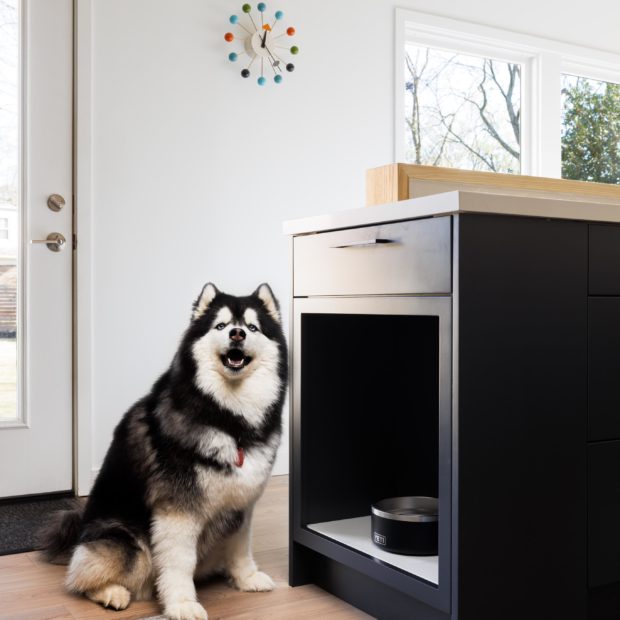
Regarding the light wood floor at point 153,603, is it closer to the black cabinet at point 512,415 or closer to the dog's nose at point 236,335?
the black cabinet at point 512,415


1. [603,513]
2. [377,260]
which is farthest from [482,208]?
[603,513]

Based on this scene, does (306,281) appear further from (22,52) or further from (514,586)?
(22,52)

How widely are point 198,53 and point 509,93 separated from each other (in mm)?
1788

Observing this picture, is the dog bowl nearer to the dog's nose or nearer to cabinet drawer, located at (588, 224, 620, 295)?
the dog's nose

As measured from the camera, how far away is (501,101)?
4.14 meters

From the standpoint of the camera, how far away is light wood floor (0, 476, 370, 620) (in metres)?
1.80

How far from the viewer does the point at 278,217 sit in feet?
11.2

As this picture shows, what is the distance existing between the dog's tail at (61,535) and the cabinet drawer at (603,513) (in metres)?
1.25

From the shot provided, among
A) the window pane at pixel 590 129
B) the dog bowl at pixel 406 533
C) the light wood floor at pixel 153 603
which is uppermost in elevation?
the window pane at pixel 590 129

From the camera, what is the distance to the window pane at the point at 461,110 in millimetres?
3883

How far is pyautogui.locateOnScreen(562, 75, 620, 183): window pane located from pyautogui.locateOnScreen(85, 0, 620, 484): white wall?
1174 millimetres

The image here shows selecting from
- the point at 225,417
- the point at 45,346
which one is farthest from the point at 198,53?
the point at 225,417

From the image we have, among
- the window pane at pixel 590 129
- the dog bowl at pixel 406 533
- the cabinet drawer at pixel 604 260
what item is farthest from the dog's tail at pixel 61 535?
the window pane at pixel 590 129

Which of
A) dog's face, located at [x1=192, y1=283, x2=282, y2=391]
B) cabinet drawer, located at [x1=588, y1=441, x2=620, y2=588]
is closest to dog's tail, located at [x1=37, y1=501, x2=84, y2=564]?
dog's face, located at [x1=192, y1=283, x2=282, y2=391]
